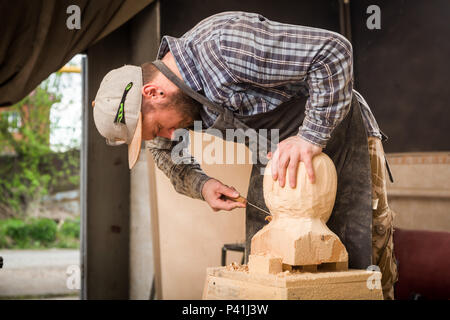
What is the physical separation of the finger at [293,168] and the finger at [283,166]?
0.04ft

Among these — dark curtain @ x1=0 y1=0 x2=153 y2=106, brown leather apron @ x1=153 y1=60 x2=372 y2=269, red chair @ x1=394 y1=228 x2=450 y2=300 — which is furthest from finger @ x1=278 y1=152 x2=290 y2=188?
dark curtain @ x1=0 y1=0 x2=153 y2=106

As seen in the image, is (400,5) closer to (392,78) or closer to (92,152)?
(392,78)

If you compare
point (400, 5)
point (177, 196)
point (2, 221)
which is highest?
point (400, 5)

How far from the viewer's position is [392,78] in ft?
10.7

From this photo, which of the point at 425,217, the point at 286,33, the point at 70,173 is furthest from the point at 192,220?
the point at 70,173

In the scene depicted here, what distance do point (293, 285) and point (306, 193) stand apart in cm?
27

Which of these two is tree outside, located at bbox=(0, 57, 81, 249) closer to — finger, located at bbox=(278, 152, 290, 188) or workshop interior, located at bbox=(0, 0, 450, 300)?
workshop interior, located at bbox=(0, 0, 450, 300)

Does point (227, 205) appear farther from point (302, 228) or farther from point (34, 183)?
point (34, 183)

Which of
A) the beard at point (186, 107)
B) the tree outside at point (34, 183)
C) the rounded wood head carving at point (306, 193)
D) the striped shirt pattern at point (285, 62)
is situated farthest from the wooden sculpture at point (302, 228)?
the tree outside at point (34, 183)

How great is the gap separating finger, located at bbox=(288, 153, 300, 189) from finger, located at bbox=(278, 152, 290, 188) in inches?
0.5

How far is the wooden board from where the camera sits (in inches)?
50.7

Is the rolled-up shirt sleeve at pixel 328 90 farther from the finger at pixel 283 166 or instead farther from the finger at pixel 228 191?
the finger at pixel 228 191
